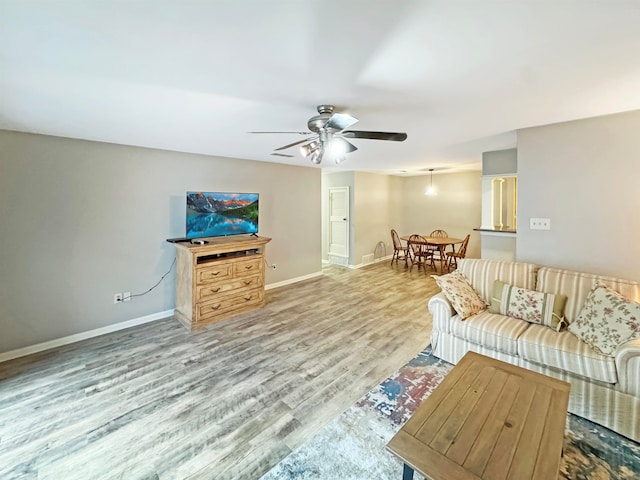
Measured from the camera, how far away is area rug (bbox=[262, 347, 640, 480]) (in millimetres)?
1554

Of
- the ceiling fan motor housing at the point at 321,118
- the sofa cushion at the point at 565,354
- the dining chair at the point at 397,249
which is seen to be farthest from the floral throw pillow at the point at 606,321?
the dining chair at the point at 397,249

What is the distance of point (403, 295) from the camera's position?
4660mm

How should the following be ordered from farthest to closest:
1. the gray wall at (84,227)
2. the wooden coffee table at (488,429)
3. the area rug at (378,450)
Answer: the gray wall at (84,227)
the area rug at (378,450)
the wooden coffee table at (488,429)

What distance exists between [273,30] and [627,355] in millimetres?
2836

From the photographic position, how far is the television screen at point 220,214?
375cm

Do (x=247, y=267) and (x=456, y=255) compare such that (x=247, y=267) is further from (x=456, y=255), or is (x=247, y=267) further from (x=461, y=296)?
(x=456, y=255)

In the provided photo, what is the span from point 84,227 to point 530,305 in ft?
15.6

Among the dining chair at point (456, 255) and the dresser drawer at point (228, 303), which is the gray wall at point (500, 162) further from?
the dresser drawer at point (228, 303)

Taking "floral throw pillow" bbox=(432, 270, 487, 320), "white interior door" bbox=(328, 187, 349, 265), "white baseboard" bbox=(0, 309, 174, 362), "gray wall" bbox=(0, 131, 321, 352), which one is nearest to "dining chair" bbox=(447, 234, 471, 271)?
"white interior door" bbox=(328, 187, 349, 265)

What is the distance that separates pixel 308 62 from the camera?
156 centimetres

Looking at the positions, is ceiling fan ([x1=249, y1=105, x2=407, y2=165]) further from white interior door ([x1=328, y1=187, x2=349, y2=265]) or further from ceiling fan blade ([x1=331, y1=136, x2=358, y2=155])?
white interior door ([x1=328, y1=187, x2=349, y2=265])

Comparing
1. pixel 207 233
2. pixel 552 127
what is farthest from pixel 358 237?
pixel 552 127

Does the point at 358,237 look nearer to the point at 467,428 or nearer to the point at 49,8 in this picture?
the point at 467,428

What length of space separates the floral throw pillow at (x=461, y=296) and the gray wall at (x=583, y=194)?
84cm
